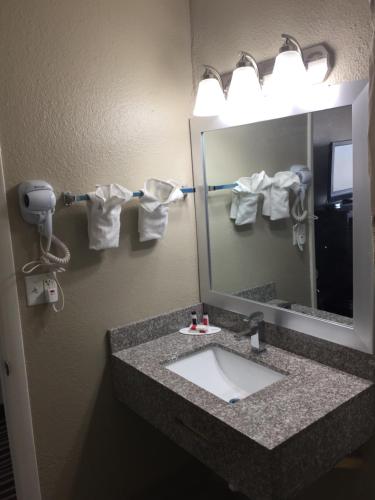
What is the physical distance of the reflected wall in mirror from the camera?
57.2 inches

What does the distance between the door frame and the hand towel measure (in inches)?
39.8

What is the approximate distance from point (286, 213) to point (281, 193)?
0.27ft

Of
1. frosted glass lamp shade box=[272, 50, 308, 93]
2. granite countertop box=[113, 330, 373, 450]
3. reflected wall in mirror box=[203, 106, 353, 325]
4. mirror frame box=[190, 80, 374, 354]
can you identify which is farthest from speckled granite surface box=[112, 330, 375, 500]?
frosted glass lamp shade box=[272, 50, 308, 93]

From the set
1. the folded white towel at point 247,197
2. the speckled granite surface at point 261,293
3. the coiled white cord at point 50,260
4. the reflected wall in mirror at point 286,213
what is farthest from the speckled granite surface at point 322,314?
the coiled white cord at point 50,260

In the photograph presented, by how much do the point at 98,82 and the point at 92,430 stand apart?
1.41 meters

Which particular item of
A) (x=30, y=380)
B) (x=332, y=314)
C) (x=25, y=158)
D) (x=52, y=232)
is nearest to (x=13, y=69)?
(x=25, y=158)

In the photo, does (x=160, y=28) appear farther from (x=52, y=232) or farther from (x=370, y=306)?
(x=370, y=306)

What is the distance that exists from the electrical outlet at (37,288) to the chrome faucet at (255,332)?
78 centimetres

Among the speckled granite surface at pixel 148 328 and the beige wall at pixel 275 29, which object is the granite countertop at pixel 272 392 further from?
the beige wall at pixel 275 29

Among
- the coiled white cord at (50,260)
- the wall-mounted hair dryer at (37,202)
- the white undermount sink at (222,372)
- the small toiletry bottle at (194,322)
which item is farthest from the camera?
the small toiletry bottle at (194,322)

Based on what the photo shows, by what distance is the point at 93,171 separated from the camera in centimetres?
166

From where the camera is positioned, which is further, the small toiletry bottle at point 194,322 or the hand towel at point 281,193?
the small toiletry bottle at point 194,322

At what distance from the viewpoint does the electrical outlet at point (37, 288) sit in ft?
5.08

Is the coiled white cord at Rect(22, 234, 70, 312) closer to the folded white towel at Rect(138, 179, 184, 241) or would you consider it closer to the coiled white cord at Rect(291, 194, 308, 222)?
the folded white towel at Rect(138, 179, 184, 241)
